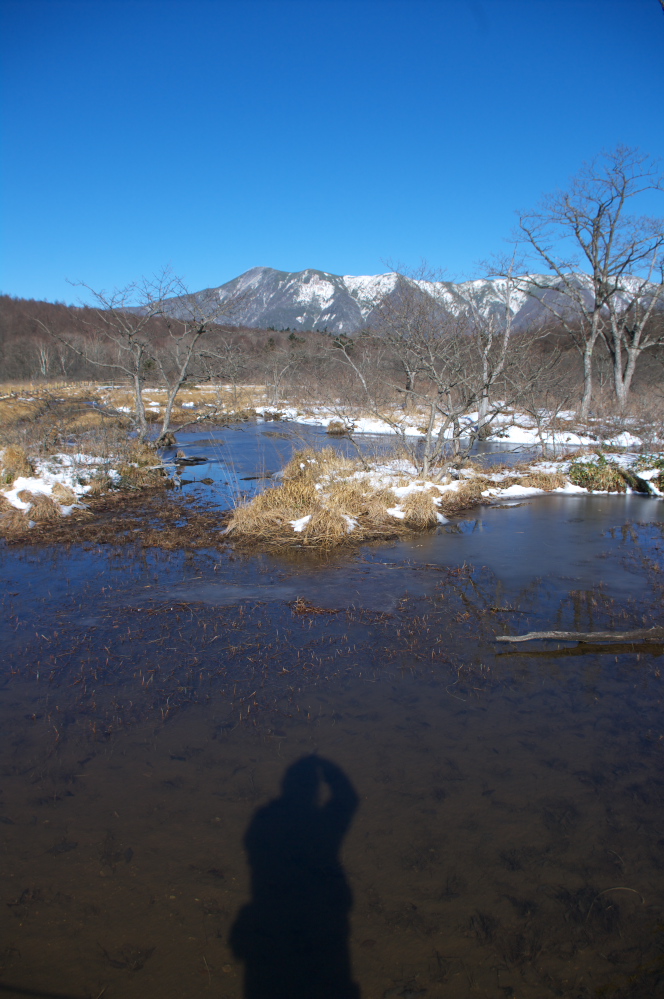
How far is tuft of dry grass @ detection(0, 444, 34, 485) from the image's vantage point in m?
11.7

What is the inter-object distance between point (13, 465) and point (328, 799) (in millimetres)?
10863

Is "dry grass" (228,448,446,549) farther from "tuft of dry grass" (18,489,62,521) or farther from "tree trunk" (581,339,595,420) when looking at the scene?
"tree trunk" (581,339,595,420)

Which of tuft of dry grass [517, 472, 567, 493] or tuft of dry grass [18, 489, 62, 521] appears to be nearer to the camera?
tuft of dry grass [18, 489, 62, 521]

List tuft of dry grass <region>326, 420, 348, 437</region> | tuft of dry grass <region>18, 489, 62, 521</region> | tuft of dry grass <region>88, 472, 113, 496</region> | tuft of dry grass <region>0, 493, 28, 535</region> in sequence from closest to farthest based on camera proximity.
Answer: tuft of dry grass <region>0, 493, 28, 535</region>
tuft of dry grass <region>18, 489, 62, 521</region>
tuft of dry grass <region>88, 472, 113, 496</region>
tuft of dry grass <region>326, 420, 348, 437</region>

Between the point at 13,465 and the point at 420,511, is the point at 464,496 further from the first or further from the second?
the point at 13,465

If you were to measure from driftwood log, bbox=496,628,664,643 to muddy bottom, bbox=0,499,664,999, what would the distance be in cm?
15

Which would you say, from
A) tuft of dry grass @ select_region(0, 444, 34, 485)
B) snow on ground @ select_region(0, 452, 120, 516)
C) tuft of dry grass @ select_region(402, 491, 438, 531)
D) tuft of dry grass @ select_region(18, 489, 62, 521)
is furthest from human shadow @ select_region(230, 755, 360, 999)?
tuft of dry grass @ select_region(0, 444, 34, 485)

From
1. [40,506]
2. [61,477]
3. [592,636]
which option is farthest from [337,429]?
[592,636]

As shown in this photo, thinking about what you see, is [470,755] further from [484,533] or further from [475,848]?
[484,533]

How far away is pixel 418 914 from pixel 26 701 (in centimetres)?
357

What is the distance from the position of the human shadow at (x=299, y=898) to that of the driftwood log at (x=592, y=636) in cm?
259

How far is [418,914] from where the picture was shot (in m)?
2.93

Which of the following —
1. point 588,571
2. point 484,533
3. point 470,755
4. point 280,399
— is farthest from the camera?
point 280,399

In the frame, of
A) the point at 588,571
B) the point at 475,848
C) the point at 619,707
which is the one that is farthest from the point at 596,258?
the point at 475,848
